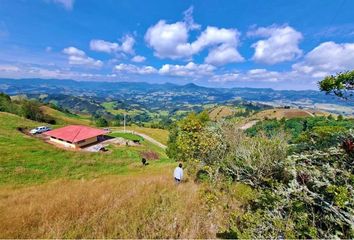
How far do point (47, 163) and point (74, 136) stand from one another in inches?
669

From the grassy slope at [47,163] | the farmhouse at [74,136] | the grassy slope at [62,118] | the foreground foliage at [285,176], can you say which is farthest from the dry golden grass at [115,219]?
the grassy slope at [62,118]

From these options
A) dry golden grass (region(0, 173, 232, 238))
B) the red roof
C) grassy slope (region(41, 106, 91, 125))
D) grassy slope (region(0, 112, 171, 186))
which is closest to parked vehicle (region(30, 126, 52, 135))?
the red roof

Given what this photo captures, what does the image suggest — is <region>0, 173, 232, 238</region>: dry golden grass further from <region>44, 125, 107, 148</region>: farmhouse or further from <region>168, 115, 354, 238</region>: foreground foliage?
<region>44, 125, 107, 148</region>: farmhouse

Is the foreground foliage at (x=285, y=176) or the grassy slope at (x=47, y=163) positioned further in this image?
the grassy slope at (x=47, y=163)

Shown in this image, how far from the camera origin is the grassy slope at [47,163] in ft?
78.8

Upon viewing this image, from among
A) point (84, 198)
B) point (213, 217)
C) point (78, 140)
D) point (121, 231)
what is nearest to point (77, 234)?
point (121, 231)

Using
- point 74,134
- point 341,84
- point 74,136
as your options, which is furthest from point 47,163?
point 341,84

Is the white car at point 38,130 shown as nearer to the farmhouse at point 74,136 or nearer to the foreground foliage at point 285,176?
the farmhouse at point 74,136

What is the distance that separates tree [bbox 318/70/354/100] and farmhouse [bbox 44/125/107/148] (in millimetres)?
43862

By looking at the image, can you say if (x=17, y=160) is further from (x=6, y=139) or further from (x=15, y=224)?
(x=15, y=224)

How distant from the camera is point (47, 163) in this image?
28.6 metres

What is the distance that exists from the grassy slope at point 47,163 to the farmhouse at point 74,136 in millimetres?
7453

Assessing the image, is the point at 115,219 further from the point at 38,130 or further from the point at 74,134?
the point at 38,130

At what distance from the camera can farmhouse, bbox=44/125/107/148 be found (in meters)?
43.8
